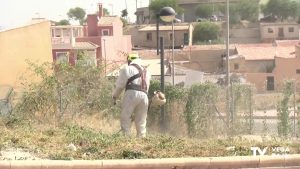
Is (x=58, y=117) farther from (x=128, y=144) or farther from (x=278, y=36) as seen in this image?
(x=278, y=36)

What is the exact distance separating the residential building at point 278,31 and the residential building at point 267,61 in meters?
16.4

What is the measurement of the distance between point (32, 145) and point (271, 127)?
305 inches

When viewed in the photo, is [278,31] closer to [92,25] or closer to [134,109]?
[92,25]

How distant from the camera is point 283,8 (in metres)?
85.8

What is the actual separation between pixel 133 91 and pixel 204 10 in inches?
3345

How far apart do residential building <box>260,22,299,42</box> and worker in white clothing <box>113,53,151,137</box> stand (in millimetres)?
65590

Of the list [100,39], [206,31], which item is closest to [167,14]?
[100,39]

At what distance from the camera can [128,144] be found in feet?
18.6

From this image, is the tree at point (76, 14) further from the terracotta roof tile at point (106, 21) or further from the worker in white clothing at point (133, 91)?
the worker in white clothing at point (133, 91)

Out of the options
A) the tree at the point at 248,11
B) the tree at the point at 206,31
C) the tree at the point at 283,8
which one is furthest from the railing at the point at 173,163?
the tree at the point at 248,11

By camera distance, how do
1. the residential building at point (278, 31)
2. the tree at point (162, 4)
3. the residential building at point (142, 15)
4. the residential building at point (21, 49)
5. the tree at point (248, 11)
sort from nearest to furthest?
1. the residential building at point (21, 49)
2. the residential building at point (278, 31)
3. the tree at point (162, 4)
4. the tree at point (248, 11)
5. the residential building at point (142, 15)

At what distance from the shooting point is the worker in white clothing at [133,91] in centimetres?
767

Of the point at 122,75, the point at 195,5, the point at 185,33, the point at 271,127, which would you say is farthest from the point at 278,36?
the point at 122,75

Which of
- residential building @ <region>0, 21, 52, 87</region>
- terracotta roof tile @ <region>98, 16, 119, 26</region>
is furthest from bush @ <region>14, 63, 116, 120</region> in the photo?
terracotta roof tile @ <region>98, 16, 119, 26</region>
